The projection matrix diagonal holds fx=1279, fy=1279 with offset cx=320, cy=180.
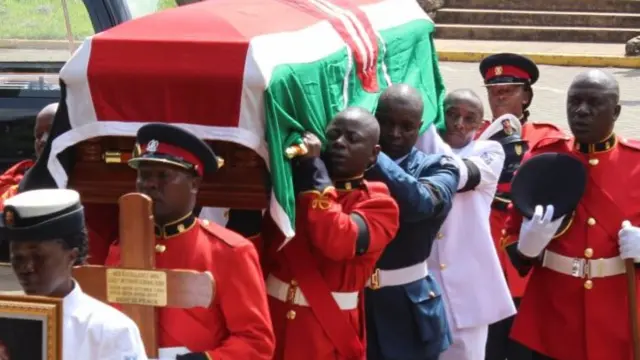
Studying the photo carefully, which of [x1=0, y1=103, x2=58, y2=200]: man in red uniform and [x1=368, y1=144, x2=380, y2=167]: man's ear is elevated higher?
[x1=368, y1=144, x2=380, y2=167]: man's ear

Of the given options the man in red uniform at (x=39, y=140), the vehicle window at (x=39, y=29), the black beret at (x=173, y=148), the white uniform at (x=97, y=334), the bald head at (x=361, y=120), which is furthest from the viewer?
the vehicle window at (x=39, y=29)

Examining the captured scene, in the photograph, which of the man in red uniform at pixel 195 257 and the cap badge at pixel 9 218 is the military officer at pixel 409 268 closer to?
the man in red uniform at pixel 195 257

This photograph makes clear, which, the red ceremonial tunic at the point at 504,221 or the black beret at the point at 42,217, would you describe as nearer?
the black beret at the point at 42,217

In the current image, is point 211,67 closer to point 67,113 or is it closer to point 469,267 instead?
point 67,113

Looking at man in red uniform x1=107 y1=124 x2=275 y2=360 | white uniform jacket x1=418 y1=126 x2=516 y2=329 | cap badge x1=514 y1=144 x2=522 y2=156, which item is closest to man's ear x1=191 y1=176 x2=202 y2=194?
man in red uniform x1=107 y1=124 x2=275 y2=360

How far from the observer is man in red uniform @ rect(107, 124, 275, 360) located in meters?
3.64

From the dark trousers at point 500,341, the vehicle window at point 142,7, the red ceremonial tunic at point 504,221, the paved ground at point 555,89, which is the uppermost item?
the vehicle window at point 142,7

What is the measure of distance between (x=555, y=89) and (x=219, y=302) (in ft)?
40.3

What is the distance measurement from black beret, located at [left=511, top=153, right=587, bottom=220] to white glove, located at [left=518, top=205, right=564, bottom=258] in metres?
0.05

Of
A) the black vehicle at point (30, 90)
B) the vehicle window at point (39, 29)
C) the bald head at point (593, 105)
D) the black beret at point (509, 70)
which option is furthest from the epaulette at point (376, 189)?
the vehicle window at point (39, 29)

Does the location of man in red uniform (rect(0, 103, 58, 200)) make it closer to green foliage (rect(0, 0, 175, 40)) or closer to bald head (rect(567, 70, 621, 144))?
bald head (rect(567, 70, 621, 144))

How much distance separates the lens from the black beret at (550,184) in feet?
16.1

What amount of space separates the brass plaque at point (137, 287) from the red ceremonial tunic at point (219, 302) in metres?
0.16

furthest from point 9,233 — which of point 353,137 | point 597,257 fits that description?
point 597,257
